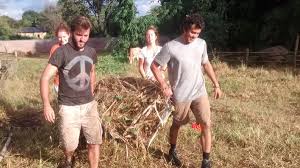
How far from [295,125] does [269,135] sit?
3.33 ft

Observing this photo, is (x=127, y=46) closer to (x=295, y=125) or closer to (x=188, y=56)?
(x=295, y=125)

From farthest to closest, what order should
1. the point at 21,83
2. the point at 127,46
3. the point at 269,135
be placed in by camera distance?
the point at 127,46
the point at 21,83
the point at 269,135

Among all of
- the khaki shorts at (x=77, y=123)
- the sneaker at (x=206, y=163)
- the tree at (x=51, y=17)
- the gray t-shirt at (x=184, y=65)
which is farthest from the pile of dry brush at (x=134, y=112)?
the tree at (x=51, y=17)

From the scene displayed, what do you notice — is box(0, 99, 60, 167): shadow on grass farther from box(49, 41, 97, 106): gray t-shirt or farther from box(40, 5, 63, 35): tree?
box(40, 5, 63, 35): tree

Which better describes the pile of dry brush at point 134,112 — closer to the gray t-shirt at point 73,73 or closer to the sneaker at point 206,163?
the sneaker at point 206,163

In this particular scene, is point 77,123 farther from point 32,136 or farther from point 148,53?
point 32,136

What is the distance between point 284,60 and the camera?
16547 millimetres

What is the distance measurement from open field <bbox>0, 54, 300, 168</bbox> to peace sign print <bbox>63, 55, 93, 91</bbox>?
1144mm

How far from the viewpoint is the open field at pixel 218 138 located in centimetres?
522

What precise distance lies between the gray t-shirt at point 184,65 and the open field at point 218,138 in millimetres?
1005

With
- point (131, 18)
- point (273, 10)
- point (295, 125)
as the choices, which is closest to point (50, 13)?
point (131, 18)

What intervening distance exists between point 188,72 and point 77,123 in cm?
136

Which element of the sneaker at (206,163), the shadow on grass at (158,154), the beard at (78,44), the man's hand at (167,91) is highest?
the beard at (78,44)

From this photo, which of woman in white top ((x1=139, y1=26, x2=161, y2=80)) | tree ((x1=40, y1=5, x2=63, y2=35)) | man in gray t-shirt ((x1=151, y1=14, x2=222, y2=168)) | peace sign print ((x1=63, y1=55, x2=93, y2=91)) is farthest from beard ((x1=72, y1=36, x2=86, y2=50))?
tree ((x1=40, y1=5, x2=63, y2=35))
